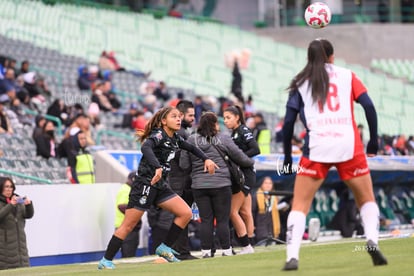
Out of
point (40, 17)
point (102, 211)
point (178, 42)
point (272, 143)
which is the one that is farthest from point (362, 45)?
point (102, 211)

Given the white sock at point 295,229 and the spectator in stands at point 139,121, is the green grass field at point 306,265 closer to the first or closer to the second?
the white sock at point 295,229

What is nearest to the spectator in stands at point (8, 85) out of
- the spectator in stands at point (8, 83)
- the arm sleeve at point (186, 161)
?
the spectator in stands at point (8, 83)

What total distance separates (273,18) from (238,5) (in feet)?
9.38

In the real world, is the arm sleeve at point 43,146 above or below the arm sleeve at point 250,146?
below

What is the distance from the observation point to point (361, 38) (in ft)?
156

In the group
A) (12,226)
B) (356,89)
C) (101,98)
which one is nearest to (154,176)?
(12,226)

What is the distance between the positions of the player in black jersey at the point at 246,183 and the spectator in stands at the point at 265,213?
3664 mm

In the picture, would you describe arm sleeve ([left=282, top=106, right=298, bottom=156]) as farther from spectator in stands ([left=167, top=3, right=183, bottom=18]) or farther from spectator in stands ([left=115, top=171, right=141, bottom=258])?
spectator in stands ([left=167, top=3, right=183, bottom=18])

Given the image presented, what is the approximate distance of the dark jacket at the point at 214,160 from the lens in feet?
46.9

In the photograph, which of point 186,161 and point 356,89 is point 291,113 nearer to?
point 356,89

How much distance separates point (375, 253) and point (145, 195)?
343 centimetres

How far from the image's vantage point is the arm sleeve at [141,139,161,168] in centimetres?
1261

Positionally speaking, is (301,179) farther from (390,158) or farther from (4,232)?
(390,158)

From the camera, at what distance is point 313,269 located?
10.3 m
